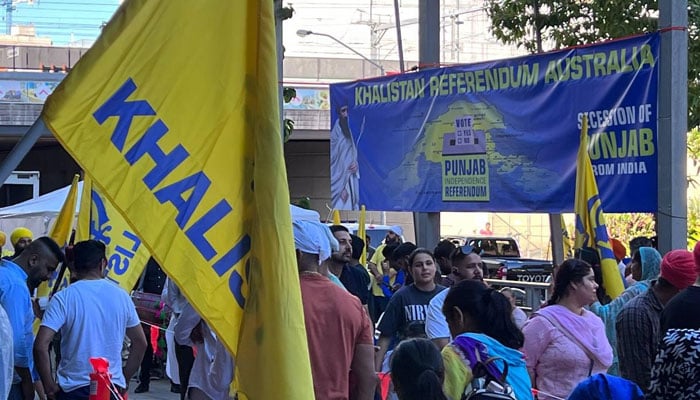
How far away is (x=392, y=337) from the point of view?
7.80m

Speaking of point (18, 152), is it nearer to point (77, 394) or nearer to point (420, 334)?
point (77, 394)

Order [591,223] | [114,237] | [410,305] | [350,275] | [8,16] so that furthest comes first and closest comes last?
[8,16], [350,275], [114,237], [591,223], [410,305]

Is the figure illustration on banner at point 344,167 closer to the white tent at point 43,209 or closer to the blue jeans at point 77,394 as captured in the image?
the white tent at point 43,209

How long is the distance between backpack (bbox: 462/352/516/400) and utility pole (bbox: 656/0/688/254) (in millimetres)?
5270

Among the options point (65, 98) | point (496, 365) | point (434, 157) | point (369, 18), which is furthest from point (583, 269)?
point (369, 18)

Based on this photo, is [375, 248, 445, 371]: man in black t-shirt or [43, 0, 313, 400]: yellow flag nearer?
[43, 0, 313, 400]: yellow flag

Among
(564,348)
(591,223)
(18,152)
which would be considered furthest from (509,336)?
(591,223)

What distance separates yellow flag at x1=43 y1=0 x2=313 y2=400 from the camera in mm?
3715

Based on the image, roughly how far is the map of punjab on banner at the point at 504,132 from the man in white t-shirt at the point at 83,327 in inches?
195

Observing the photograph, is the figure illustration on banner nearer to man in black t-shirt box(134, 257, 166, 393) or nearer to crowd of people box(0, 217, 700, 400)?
man in black t-shirt box(134, 257, 166, 393)

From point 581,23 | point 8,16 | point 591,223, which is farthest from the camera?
point 8,16

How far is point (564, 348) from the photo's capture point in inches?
234

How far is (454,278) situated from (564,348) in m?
2.33

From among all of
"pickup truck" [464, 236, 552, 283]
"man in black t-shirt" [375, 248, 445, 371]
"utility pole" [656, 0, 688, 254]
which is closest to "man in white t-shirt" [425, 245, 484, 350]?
"man in black t-shirt" [375, 248, 445, 371]
